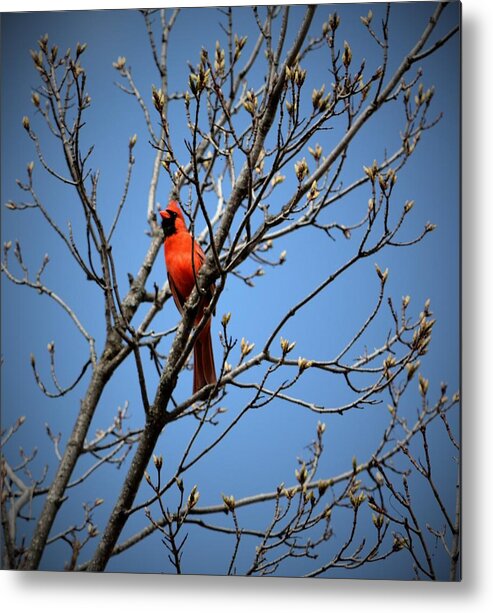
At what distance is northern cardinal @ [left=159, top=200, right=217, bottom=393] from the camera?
2955 millimetres

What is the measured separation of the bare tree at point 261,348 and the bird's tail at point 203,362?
0.14ft

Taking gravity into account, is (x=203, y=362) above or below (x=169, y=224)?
below

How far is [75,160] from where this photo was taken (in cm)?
290

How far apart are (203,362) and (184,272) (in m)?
0.31

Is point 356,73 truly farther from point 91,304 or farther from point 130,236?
point 91,304

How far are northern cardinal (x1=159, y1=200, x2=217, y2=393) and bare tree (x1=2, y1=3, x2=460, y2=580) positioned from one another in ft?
0.15

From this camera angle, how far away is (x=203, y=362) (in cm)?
296

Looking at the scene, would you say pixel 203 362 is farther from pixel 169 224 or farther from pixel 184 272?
pixel 169 224

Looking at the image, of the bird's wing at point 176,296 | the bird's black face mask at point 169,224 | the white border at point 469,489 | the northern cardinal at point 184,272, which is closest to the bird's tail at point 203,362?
the northern cardinal at point 184,272

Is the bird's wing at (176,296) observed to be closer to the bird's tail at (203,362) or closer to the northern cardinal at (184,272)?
the northern cardinal at (184,272)

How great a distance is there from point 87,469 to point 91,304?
57 cm

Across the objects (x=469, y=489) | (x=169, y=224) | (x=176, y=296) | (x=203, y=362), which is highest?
(x=169, y=224)

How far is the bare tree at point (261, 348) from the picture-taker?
2.80 meters

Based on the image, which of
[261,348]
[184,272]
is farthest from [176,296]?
[261,348]
